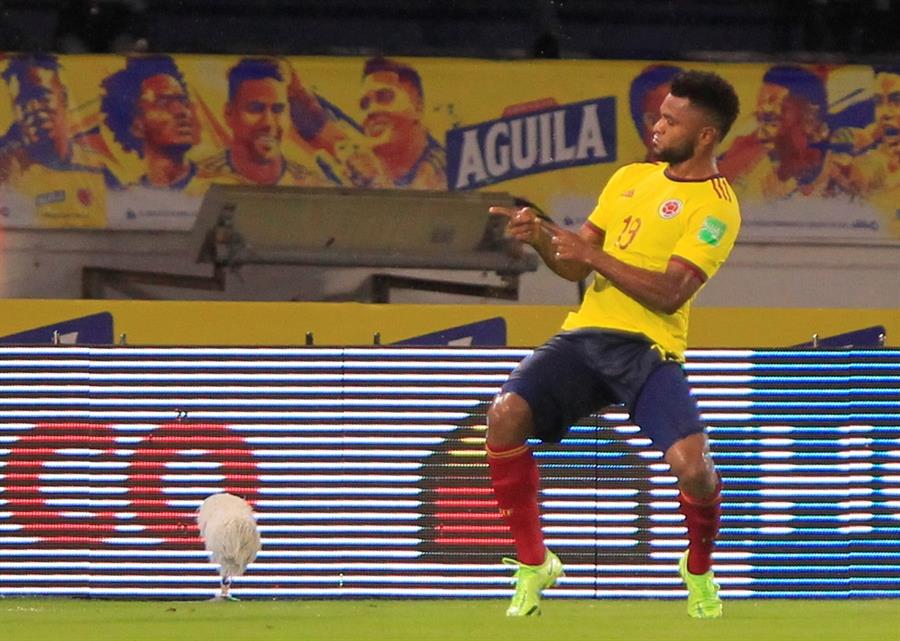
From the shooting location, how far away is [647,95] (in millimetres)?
11875

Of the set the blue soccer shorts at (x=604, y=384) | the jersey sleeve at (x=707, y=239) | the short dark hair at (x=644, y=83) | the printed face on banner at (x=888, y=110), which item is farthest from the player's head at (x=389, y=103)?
the jersey sleeve at (x=707, y=239)

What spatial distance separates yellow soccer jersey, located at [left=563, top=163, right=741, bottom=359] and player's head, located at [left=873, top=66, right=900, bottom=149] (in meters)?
6.39

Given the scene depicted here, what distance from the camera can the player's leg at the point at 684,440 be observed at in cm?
562

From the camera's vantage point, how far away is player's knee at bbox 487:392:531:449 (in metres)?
5.74

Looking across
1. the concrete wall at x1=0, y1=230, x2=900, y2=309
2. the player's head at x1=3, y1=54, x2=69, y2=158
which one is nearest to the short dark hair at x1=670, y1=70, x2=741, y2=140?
the concrete wall at x1=0, y1=230, x2=900, y2=309

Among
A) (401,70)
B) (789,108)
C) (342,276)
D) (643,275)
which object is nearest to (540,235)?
(643,275)

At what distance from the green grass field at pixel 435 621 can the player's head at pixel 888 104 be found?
5.46 m

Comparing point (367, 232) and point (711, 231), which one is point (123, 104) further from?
point (711, 231)

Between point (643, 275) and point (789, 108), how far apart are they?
665 cm

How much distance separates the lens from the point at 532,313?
28.2 feet

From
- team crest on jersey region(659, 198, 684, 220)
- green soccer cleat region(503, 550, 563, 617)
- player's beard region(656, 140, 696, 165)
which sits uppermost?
player's beard region(656, 140, 696, 165)

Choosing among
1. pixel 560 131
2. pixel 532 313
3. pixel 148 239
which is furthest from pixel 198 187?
pixel 532 313

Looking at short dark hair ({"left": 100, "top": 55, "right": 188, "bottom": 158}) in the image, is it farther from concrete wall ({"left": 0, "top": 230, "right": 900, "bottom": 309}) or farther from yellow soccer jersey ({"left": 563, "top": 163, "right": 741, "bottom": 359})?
yellow soccer jersey ({"left": 563, "top": 163, "right": 741, "bottom": 359})

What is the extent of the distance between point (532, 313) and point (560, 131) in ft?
11.4
